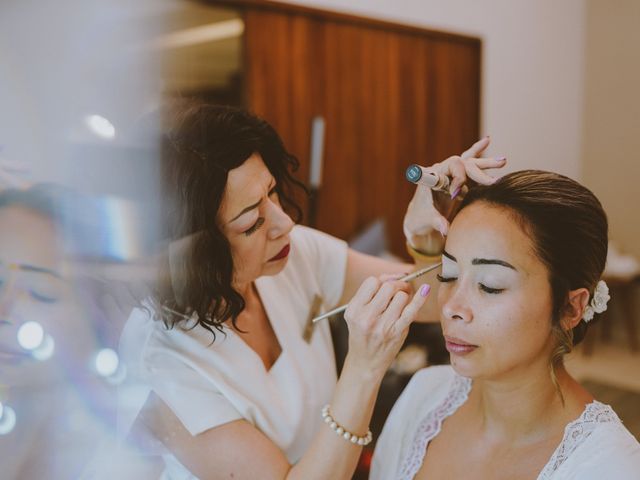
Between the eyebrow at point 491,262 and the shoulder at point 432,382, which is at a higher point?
the eyebrow at point 491,262

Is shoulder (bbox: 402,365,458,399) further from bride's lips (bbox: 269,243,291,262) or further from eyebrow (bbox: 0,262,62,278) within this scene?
eyebrow (bbox: 0,262,62,278)

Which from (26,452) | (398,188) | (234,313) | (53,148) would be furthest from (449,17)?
(26,452)

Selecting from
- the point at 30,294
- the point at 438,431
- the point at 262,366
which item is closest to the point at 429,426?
the point at 438,431

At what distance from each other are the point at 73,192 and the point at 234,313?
1.20ft

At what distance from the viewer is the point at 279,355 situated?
1.05 m

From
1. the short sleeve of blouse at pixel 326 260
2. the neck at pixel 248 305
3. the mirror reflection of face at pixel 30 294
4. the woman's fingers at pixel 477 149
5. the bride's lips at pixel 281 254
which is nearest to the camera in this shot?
the mirror reflection of face at pixel 30 294

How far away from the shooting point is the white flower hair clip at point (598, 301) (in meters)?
0.79

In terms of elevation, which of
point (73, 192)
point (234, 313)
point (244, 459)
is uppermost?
point (73, 192)

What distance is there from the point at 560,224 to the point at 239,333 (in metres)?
0.54

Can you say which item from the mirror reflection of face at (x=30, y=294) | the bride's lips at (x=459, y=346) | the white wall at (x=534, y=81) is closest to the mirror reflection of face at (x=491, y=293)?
the bride's lips at (x=459, y=346)

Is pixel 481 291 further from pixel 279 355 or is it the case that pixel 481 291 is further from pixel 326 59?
pixel 326 59

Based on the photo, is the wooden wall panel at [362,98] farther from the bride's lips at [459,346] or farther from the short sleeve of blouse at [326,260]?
the bride's lips at [459,346]

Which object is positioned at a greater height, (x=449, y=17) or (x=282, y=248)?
(x=449, y=17)

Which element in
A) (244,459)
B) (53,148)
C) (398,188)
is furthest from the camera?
(398,188)
